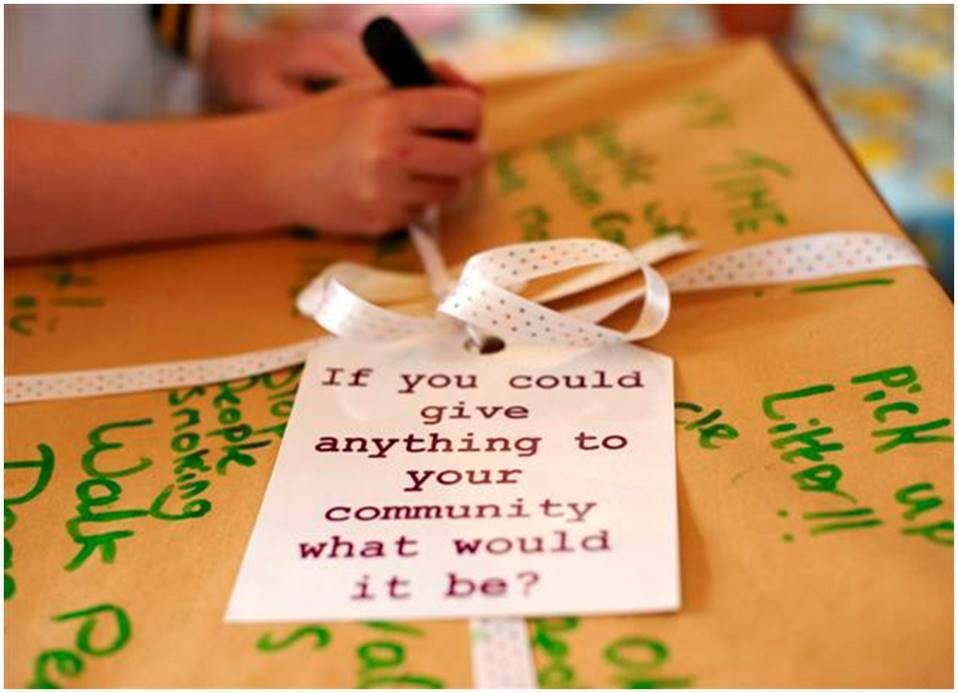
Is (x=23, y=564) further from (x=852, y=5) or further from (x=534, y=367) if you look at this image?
(x=852, y=5)

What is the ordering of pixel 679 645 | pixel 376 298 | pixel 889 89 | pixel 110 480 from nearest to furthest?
pixel 679 645, pixel 110 480, pixel 376 298, pixel 889 89

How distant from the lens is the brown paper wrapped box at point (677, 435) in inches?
15.1

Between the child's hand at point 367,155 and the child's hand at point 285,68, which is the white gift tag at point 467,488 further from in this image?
the child's hand at point 285,68

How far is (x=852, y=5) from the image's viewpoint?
1072mm

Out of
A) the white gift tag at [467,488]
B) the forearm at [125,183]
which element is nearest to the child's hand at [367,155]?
the forearm at [125,183]

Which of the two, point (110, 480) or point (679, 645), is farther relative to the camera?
point (110, 480)

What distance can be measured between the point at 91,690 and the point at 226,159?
1.09 feet

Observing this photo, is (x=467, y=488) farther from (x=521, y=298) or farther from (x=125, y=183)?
(x=125, y=183)

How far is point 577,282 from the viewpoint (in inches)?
22.1

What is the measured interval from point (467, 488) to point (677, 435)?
8cm

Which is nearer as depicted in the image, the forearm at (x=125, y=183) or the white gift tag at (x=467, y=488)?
the white gift tag at (x=467, y=488)

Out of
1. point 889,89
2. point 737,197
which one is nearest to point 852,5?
point 889,89

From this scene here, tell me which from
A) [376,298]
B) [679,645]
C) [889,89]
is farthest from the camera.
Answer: [889,89]

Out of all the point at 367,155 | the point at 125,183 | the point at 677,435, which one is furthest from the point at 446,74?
the point at 677,435
